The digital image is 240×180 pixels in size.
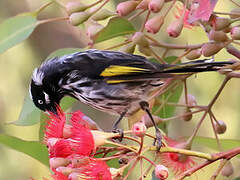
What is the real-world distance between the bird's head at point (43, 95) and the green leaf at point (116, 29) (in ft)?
1.54

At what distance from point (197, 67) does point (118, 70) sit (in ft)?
1.83

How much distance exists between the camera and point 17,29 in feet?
10.8

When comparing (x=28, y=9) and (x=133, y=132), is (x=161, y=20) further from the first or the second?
(x=28, y=9)

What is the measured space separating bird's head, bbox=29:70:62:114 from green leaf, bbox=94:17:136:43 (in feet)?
1.54

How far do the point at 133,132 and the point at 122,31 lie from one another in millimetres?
996

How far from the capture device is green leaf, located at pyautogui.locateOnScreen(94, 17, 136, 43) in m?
2.94

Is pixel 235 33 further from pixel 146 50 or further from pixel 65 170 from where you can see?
pixel 65 170

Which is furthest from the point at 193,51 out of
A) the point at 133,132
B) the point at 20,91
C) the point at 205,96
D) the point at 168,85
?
the point at 20,91

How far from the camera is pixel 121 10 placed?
2.77 meters

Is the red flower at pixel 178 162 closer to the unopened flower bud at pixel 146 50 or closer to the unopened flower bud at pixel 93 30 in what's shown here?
the unopened flower bud at pixel 146 50

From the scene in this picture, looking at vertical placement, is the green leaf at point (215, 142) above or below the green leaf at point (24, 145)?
below

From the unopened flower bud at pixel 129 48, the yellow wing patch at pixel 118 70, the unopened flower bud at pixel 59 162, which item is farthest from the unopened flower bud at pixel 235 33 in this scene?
the unopened flower bud at pixel 59 162

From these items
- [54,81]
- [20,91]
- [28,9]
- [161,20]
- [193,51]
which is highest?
[161,20]

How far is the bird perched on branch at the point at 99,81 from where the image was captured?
3061mm
